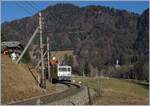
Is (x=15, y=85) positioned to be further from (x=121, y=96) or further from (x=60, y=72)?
(x=60, y=72)

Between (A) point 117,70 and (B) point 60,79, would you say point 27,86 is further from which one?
(A) point 117,70

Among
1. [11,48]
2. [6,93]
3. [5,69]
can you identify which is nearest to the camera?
[6,93]

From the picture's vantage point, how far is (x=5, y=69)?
36.3 meters

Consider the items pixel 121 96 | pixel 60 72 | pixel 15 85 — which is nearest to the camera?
pixel 15 85

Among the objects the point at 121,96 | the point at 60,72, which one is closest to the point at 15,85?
the point at 121,96

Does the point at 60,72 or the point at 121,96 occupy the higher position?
the point at 60,72

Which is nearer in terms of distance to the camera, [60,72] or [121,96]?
[121,96]

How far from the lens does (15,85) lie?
3366cm

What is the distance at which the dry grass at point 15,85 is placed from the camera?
99.9ft

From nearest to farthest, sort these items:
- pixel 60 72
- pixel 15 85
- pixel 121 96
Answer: pixel 15 85, pixel 121 96, pixel 60 72

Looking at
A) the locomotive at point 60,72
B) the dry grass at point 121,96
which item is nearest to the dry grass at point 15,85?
the dry grass at point 121,96

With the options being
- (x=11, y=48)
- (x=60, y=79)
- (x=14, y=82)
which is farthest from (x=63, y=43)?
(x=14, y=82)

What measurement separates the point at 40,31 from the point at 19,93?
457 inches

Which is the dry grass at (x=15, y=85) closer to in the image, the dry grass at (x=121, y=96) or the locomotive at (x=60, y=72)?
the dry grass at (x=121, y=96)
